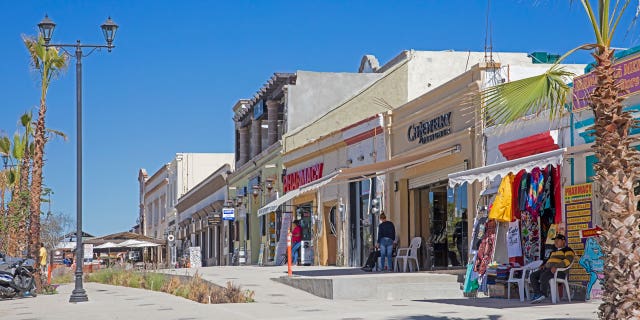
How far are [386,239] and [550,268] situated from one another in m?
8.45

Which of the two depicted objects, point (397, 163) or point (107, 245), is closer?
point (397, 163)

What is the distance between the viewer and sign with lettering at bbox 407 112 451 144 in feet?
77.5

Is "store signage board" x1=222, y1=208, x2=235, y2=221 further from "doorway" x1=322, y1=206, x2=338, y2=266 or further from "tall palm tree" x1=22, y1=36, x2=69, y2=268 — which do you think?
"tall palm tree" x1=22, y1=36, x2=69, y2=268

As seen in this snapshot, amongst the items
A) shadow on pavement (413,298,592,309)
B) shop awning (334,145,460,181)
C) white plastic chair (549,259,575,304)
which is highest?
shop awning (334,145,460,181)

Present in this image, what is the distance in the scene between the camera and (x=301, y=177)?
1404 inches

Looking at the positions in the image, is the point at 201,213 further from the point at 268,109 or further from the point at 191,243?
the point at 268,109

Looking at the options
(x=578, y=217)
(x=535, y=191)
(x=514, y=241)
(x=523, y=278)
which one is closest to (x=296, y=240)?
(x=514, y=241)

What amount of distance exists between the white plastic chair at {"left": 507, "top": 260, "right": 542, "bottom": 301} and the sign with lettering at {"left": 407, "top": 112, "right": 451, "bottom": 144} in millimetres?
5952

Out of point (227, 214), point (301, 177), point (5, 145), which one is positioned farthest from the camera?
point (227, 214)

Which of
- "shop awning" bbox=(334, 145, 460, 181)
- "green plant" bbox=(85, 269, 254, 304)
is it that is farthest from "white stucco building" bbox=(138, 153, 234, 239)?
"shop awning" bbox=(334, 145, 460, 181)

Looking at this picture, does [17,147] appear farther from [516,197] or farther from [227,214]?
[516,197]

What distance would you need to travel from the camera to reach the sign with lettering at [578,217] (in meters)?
17.5

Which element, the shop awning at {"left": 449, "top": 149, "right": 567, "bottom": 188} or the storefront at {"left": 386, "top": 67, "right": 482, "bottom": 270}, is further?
the storefront at {"left": 386, "top": 67, "right": 482, "bottom": 270}

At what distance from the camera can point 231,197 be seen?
49719 millimetres
